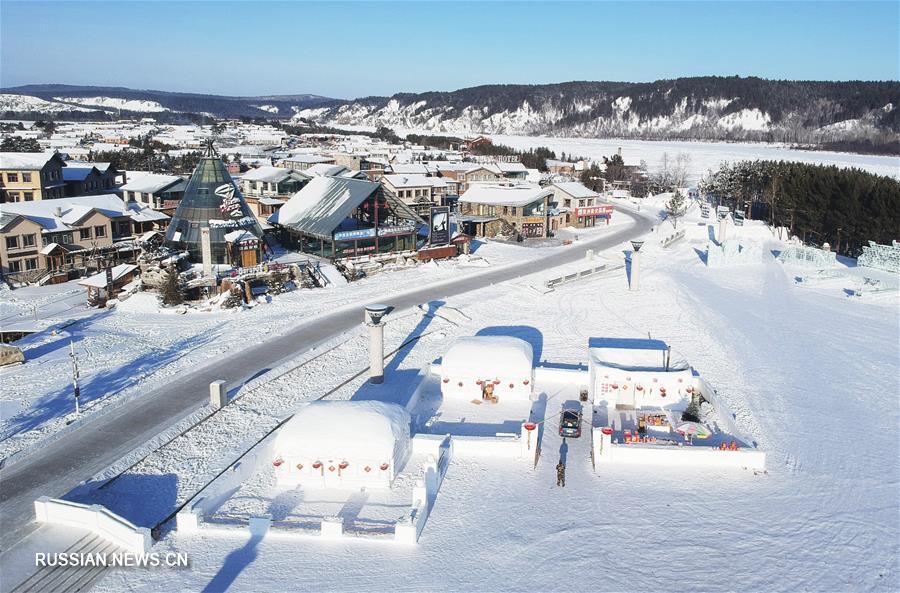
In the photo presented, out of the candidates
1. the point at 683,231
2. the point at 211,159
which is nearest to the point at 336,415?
the point at 211,159

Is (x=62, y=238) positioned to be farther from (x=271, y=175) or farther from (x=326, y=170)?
(x=326, y=170)

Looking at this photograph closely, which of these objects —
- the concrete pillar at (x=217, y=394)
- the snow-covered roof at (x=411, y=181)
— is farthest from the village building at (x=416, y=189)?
the concrete pillar at (x=217, y=394)

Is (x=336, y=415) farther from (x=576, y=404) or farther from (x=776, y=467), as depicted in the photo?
(x=776, y=467)

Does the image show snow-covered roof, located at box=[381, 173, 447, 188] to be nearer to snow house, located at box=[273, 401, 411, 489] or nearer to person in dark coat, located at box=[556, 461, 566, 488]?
snow house, located at box=[273, 401, 411, 489]

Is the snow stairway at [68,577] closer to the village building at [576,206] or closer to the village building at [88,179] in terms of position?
the village building at [88,179]

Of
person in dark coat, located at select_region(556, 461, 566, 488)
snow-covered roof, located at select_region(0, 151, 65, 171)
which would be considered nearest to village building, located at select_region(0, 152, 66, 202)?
snow-covered roof, located at select_region(0, 151, 65, 171)

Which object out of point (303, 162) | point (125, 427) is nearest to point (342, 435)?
point (125, 427)
